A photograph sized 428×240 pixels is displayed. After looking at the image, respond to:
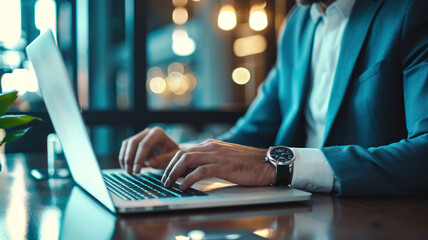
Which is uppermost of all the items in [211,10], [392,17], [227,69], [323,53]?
[211,10]

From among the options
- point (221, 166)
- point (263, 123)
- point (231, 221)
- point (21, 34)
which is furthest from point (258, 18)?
point (231, 221)

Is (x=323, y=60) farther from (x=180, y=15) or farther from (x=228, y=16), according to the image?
(x=180, y=15)

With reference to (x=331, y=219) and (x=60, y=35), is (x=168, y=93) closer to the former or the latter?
(x=60, y=35)

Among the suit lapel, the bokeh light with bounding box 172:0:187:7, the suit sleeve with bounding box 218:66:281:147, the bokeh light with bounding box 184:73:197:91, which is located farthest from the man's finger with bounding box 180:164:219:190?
the bokeh light with bounding box 184:73:197:91

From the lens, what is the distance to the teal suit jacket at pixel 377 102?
0.83 m

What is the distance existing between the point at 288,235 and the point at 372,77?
77cm

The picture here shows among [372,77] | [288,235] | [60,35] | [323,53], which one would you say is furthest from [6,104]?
[60,35]

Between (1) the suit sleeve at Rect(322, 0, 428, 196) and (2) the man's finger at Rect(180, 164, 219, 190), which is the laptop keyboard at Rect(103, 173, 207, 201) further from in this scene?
(1) the suit sleeve at Rect(322, 0, 428, 196)

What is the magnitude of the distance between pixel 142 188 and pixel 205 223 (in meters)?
0.25

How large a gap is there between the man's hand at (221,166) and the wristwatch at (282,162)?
1 centimetres

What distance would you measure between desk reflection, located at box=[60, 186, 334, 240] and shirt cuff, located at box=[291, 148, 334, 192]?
0.13m

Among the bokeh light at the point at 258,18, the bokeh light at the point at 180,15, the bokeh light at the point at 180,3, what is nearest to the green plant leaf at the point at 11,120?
the bokeh light at the point at 258,18

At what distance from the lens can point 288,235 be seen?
530 millimetres

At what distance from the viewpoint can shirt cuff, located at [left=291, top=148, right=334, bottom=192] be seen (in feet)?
2.76
